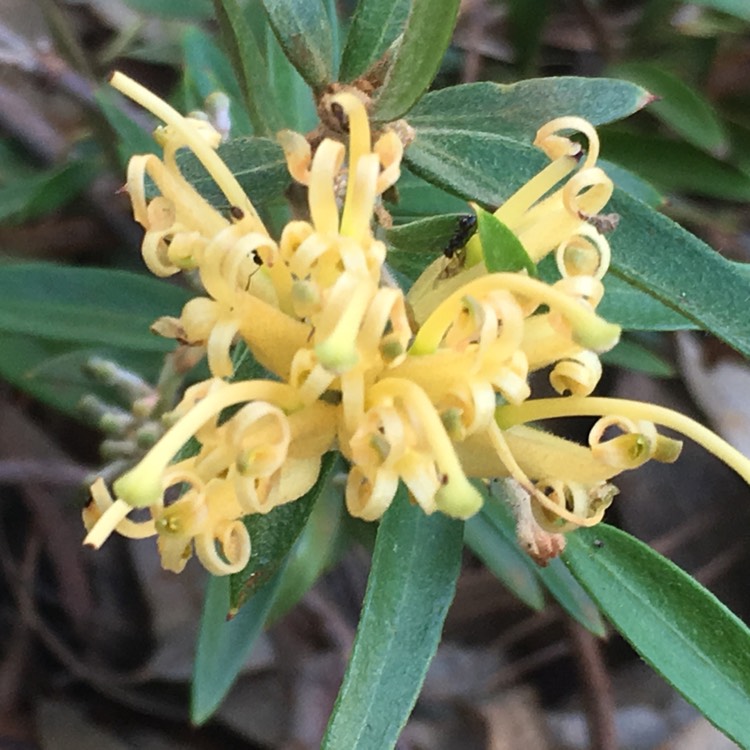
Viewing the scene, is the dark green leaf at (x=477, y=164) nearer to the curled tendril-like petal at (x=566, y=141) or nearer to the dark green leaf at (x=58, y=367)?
the curled tendril-like petal at (x=566, y=141)

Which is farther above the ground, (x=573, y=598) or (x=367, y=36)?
(x=367, y=36)

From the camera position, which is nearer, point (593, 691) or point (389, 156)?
point (389, 156)

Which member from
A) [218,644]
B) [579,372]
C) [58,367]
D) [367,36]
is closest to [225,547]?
[579,372]

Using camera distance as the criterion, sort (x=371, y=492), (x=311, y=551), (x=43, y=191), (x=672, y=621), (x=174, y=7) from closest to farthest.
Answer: (x=371, y=492), (x=672, y=621), (x=311, y=551), (x=43, y=191), (x=174, y=7)

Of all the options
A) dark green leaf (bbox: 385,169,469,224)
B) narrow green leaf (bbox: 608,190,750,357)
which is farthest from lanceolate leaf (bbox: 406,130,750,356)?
dark green leaf (bbox: 385,169,469,224)

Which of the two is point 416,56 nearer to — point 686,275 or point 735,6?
point 686,275

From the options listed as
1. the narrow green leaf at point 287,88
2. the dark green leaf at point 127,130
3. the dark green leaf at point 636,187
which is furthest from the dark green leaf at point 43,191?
the dark green leaf at point 636,187
